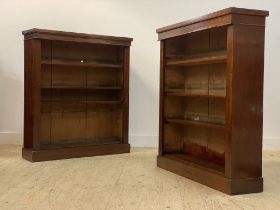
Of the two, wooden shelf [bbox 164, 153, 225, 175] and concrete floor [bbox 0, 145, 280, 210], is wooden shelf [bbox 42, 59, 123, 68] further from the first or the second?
wooden shelf [bbox 164, 153, 225, 175]

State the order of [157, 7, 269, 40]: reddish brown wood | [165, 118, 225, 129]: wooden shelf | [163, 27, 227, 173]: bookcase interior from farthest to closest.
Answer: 1. [163, 27, 227, 173]: bookcase interior
2. [165, 118, 225, 129]: wooden shelf
3. [157, 7, 269, 40]: reddish brown wood

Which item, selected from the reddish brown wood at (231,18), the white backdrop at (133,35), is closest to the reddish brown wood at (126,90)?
the white backdrop at (133,35)

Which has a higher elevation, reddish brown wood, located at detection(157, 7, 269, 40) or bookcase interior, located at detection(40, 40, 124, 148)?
reddish brown wood, located at detection(157, 7, 269, 40)

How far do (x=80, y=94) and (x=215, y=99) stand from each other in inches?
76.0

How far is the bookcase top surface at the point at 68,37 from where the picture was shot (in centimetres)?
443

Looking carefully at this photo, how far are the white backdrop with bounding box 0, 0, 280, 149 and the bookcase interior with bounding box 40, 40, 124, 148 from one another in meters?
0.54

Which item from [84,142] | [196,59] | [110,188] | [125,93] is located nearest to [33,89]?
[84,142]

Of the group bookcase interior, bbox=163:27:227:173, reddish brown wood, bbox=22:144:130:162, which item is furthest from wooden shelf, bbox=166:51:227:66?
reddish brown wood, bbox=22:144:130:162

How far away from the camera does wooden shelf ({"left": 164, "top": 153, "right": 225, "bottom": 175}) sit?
11.4 feet

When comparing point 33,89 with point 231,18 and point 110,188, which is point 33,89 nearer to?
point 110,188

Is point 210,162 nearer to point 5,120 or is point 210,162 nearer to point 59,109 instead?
point 59,109

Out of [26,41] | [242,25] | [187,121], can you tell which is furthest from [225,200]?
[26,41]

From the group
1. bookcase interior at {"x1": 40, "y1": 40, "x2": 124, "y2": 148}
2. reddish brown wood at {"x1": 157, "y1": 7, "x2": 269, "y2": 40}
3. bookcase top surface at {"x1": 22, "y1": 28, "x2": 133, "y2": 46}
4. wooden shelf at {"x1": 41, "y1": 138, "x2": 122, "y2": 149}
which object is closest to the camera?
reddish brown wood at {"x1": 157, "y1": 7, "x2": 269, "y2": 40}

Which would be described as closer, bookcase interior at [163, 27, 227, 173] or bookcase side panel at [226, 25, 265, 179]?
bookcase side panel at [226, 25, 265, 179]
